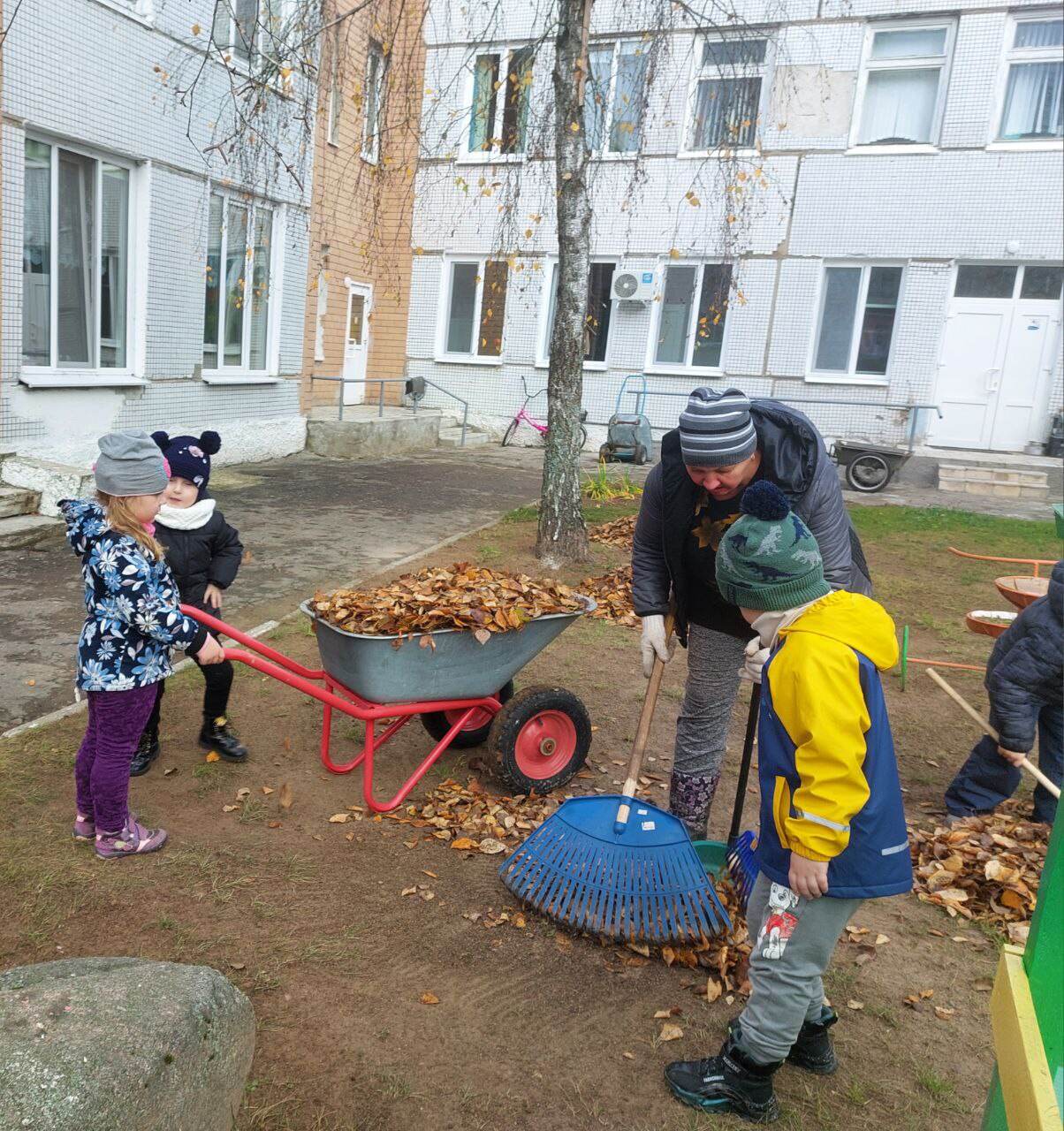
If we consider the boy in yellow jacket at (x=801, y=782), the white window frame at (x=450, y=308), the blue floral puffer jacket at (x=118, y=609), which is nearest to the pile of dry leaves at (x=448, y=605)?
the blue floral puffer jacket at (x=118, y=609)

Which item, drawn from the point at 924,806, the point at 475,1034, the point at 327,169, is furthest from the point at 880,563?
the point at 327,169

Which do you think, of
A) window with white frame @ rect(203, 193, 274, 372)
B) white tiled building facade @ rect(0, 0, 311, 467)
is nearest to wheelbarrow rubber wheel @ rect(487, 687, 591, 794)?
white tiled building facade @ rect(0, 0, 311, 467)

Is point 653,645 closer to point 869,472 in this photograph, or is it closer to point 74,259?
point 74,259

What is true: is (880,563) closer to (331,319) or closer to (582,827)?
(582,827)

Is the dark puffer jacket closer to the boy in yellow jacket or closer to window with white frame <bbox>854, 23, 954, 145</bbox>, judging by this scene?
the boy in yellow jacket

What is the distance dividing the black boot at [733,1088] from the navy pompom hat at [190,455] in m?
2.83

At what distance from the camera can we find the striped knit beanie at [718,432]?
2775 millimetres

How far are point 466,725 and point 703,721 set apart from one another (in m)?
1.13

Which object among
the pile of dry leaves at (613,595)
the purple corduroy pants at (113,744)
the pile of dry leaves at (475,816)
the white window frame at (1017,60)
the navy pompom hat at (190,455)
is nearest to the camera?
the purple corduroy pants at (113,744)

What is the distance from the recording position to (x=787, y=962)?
234cm

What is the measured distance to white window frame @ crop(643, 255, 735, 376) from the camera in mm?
16109

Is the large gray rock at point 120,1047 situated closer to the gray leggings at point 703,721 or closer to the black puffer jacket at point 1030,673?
the gray leggings at point 703,721

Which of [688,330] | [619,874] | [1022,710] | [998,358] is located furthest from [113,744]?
[998,358]

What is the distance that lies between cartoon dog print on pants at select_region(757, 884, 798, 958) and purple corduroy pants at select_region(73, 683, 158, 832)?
2222mm
